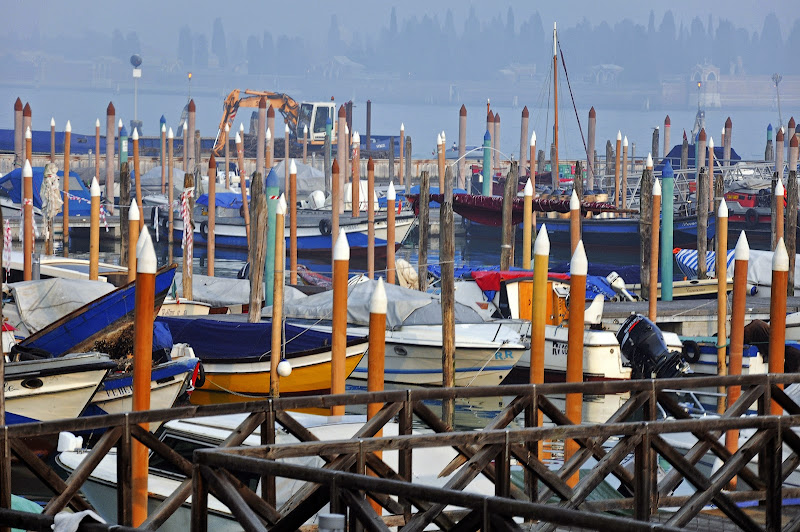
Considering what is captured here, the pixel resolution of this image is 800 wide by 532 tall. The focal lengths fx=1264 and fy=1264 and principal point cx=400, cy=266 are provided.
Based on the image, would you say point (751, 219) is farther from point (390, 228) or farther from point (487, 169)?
point (390, 228)

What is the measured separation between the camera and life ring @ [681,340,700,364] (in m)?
19.0

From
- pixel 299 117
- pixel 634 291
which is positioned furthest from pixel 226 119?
pixel 634 291

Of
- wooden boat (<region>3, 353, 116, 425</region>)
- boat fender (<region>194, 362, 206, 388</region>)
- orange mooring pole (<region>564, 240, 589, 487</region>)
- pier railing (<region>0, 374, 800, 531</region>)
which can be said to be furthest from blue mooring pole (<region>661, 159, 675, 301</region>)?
pier railing (<region>0, 374, 800, 531</region>)

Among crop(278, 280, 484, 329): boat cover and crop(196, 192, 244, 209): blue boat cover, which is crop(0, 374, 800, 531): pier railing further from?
crop(196, 192, 244, 209): blue boat cover

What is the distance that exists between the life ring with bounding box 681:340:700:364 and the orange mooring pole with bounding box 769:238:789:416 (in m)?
4.90

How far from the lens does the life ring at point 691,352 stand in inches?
746

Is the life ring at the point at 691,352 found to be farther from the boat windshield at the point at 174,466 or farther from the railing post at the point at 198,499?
the railing post at the point at 198,499

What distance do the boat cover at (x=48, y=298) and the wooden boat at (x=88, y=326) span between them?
1.42 metres

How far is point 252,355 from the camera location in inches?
702

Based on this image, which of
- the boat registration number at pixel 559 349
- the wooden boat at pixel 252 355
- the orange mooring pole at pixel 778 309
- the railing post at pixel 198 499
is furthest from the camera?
the boat registration number at pixel 559 349

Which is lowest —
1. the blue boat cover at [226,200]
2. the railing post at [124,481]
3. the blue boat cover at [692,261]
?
the blue boat cover at [692,261]

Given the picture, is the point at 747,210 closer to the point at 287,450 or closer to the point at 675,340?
the point at 675,340

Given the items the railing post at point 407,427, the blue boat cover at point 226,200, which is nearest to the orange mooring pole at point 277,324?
the railing post at point 407,427

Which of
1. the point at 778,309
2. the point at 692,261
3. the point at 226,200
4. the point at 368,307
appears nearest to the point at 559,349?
the point at 368,307
